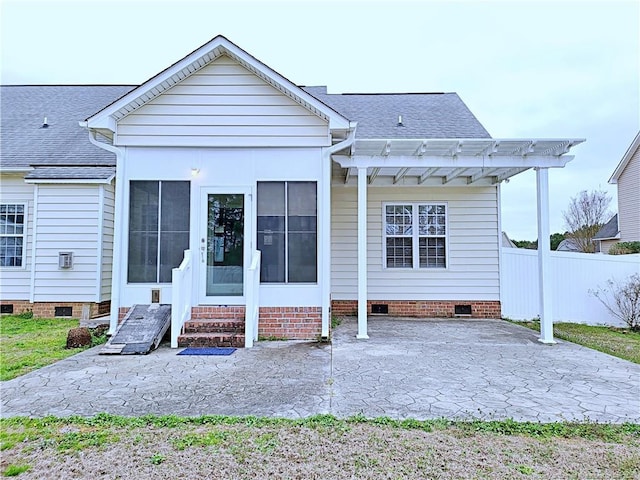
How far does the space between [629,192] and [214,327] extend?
20.0 metres

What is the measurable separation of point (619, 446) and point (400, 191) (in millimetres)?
7454

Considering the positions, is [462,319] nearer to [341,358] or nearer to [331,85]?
[341,358]

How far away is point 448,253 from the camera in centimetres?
955

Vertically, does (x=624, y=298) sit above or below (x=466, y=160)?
below

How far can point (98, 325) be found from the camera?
7152 mm

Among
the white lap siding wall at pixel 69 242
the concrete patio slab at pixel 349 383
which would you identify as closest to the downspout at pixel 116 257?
the concrete patio slab at pixel 349 383

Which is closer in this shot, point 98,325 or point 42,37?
point 98,325

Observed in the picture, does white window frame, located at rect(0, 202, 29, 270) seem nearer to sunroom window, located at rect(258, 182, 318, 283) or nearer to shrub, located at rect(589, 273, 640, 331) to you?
sunroom window, located at rect(258, 182, 318, 283)

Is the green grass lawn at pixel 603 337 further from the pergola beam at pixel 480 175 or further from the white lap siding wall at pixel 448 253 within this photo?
the pergola beam at pixel 480 175

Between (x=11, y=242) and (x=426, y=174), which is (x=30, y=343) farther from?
(x=426, y=174)

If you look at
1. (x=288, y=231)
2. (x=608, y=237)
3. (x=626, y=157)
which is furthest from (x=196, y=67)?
(x=608, y=237)

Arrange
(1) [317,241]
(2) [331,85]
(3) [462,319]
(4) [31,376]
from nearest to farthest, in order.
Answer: (4) [31,376] < (1) [317,241] < (3) [462,319] < (2) [331,85]

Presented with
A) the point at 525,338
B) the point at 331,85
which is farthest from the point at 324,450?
the point at 331,85

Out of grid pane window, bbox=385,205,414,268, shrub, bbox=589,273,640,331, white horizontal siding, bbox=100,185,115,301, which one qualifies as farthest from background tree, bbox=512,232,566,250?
white horizontal siding, bbox=100,185,115,301
